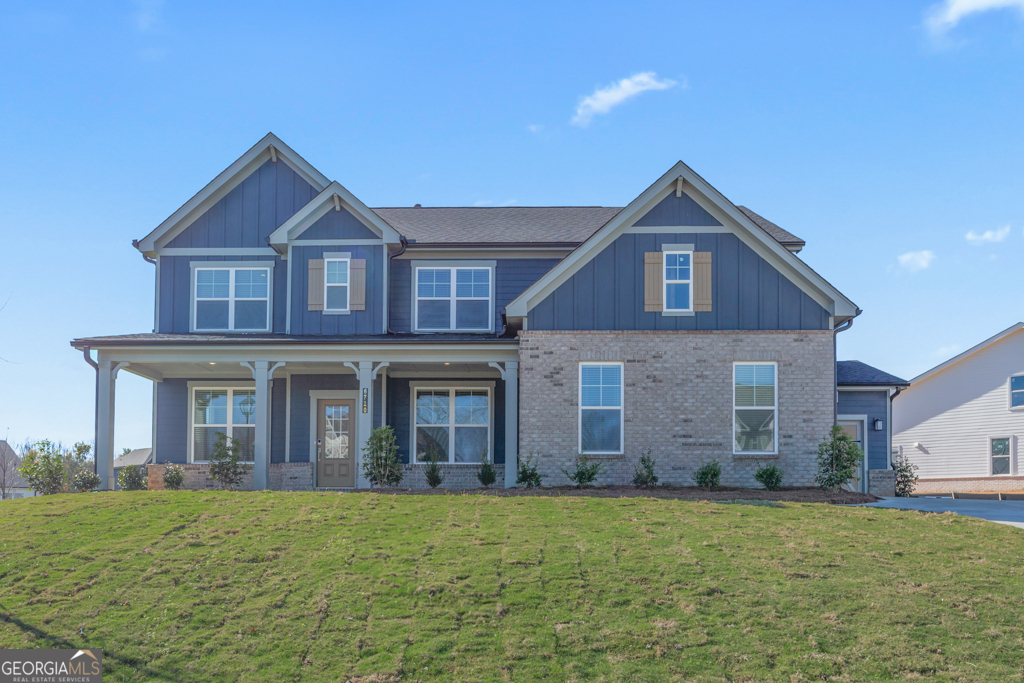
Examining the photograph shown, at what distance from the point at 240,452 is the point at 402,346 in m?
5.93

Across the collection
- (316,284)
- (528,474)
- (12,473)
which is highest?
(316,284)

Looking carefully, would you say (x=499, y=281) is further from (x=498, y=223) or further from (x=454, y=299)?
(x=498, y=223)

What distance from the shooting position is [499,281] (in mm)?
21188

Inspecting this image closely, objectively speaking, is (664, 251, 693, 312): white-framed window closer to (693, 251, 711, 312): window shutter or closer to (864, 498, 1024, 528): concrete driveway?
(693, 251, 711, 312): window shutter

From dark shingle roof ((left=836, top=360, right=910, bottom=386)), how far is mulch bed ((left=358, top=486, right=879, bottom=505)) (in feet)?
14.5

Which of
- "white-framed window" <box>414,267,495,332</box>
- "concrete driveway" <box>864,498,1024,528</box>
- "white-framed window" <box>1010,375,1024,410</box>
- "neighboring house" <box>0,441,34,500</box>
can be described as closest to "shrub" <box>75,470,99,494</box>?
"white-framed window" <box>414,267,495,332</box>

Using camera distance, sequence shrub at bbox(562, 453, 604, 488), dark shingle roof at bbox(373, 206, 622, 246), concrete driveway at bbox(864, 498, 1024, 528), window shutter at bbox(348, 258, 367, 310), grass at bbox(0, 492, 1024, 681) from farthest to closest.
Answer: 1. dark shingle roof at bbox(373, 206, 622, 246)
2. window shutter at bbox(348, 258, 367, 310)
3. shrub at bbox(562, 453, 604, 488)
4. concrete driveway at bbox(864, 498, 1024, 528)
5. grass at bbox(0, 492, 1024, 681)

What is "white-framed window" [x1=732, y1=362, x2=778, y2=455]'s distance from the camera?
17938 millimetres

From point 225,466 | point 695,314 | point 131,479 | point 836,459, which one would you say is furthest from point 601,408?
point 131,479

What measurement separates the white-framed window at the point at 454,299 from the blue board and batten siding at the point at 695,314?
9.66 ft

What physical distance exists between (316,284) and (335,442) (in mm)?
3922

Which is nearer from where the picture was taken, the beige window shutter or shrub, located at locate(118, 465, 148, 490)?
the beige window shutter

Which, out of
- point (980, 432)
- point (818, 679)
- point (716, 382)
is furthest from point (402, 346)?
point (980, 432)

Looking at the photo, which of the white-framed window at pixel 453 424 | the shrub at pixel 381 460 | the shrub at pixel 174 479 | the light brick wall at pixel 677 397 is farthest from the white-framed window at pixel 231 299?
the light brick wall at pixel 677 397
